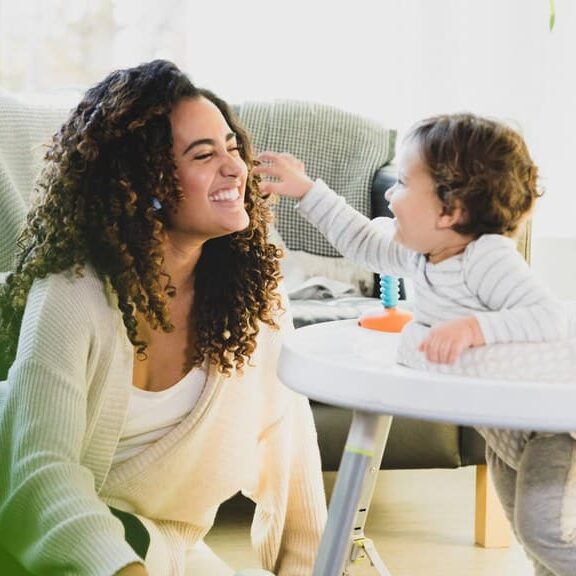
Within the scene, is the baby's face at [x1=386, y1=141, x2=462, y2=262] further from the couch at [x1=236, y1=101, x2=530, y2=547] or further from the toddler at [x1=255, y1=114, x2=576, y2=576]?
the couch at [x1=236, y1=101, x2=530, y2=547]

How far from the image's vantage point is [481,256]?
1.13 m

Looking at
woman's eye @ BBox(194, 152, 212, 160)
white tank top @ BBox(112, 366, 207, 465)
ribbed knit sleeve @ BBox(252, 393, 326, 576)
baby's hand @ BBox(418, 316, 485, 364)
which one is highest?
woman's eye @ BBox(194, 152, 212, 160)

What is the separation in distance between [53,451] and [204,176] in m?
0.39

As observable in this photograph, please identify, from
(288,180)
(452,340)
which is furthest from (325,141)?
(452,340)

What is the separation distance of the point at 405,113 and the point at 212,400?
2.02 metres

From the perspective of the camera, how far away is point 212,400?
5.09ft

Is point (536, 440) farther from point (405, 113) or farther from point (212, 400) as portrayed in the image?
point (405, 113)

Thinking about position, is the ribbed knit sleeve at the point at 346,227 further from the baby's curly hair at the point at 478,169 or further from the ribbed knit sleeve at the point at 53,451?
the ribbed knit sleeve at the point at 53,451

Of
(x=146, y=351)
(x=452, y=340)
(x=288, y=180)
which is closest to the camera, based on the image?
(x=452, y=340)

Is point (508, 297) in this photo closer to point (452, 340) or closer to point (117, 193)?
point (452, 340)

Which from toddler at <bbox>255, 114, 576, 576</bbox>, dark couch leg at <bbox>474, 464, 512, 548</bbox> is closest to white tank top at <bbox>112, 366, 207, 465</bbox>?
toddler at <bbox>255, 114, 576, 576</bbox>

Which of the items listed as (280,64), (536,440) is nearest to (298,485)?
(536,440)

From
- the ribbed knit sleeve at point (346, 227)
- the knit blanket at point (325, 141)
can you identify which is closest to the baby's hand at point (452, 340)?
the ribbed knit sleeve at point (346, 227)

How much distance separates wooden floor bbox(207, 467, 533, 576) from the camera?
220 centimetres
